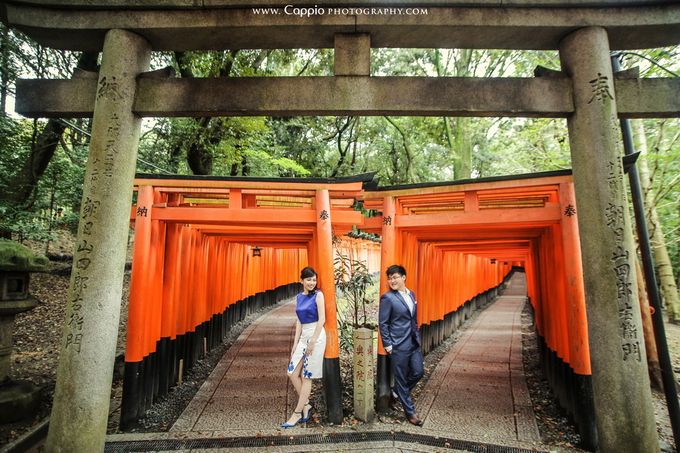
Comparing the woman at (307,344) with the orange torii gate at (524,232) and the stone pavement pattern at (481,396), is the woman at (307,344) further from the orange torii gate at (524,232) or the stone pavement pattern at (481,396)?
the stone pavement pattern at (481,396)

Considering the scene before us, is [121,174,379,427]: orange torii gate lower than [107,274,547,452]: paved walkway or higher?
higher

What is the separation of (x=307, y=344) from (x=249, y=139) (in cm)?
853

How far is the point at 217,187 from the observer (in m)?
5.27

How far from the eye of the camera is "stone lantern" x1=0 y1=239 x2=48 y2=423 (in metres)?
5.01

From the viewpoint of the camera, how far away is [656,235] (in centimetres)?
923

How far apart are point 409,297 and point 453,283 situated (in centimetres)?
820

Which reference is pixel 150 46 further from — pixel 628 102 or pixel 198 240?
pixel 628 102

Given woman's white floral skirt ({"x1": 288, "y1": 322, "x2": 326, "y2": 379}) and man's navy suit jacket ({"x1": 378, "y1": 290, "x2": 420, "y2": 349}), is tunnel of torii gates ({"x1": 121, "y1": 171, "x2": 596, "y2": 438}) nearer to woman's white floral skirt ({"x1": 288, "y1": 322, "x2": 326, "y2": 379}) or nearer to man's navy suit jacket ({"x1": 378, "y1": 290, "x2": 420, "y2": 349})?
woman's white floral skirt ({"x1": 288, "y1": 322, "x2": 326, "y2": 379})

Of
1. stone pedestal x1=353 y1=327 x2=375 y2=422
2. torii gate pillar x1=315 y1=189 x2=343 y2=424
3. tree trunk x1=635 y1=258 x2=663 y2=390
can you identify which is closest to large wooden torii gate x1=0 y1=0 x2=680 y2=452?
torii gate pillar x1=315 y1=189 x2=343 y2=424

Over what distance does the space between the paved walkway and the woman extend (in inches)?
19.5

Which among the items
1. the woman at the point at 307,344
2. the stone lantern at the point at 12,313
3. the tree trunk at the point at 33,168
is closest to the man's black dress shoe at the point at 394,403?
the woman at the point at 307,344

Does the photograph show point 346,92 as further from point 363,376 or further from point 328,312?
point 363,376

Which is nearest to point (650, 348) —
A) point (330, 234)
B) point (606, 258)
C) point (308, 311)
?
point (606, 258)

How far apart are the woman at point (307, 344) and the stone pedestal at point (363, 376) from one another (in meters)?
0.54
